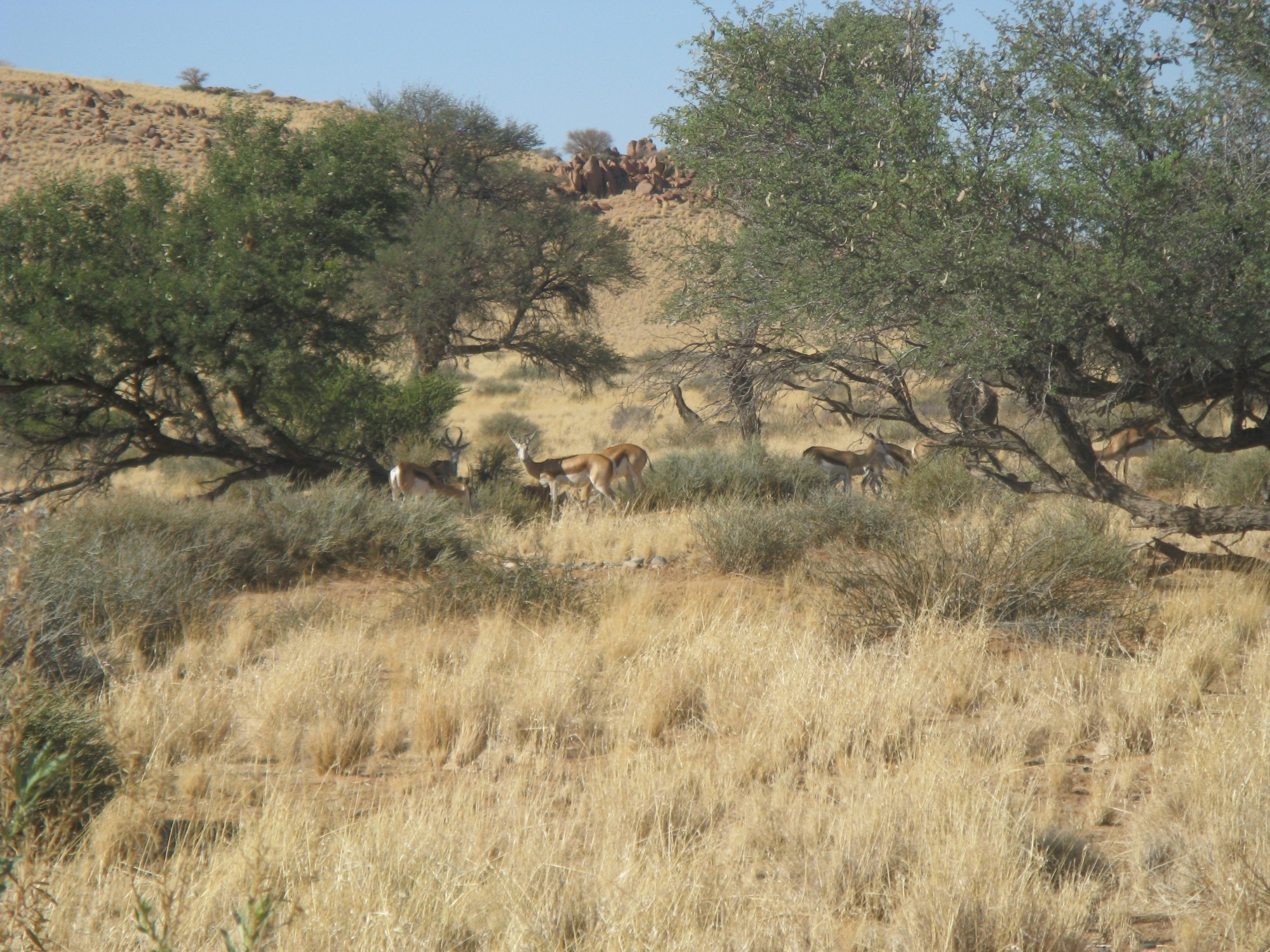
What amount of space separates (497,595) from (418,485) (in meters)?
5.32

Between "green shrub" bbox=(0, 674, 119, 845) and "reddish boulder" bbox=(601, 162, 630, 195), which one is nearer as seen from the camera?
"green shrub" bbox=(0, 674, 119, 845)

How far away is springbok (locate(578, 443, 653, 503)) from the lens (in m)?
13.9

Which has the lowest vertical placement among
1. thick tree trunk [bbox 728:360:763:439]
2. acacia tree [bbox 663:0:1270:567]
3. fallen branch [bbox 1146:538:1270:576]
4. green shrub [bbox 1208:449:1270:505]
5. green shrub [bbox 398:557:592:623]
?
green shrub [bbox 398:557:592:623]

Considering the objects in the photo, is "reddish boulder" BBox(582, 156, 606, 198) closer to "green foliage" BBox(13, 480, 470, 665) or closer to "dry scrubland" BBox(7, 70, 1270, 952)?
"green foliage" BBox(13, 480, 470, 665)

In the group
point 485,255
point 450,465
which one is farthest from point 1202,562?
point 485,255

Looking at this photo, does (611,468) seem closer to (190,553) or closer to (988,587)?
(190,553)

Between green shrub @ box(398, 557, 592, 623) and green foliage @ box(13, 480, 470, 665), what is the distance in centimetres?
102

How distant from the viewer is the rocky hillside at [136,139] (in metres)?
46.6

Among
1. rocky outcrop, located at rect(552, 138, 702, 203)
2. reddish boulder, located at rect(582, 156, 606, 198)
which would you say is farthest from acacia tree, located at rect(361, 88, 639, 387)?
reddish boulder, located at rect(582, 156, 606, 198)

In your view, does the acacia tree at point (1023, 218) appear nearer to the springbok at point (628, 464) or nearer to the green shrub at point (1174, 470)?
the springbok at point (628, 464)

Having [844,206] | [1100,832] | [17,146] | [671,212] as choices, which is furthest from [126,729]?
[671,212]

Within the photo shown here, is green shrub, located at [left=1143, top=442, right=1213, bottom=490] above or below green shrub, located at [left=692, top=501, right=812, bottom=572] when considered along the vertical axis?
above

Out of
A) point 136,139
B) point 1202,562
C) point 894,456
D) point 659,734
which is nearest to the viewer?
point 659,734

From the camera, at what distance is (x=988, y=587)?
6.59 m
